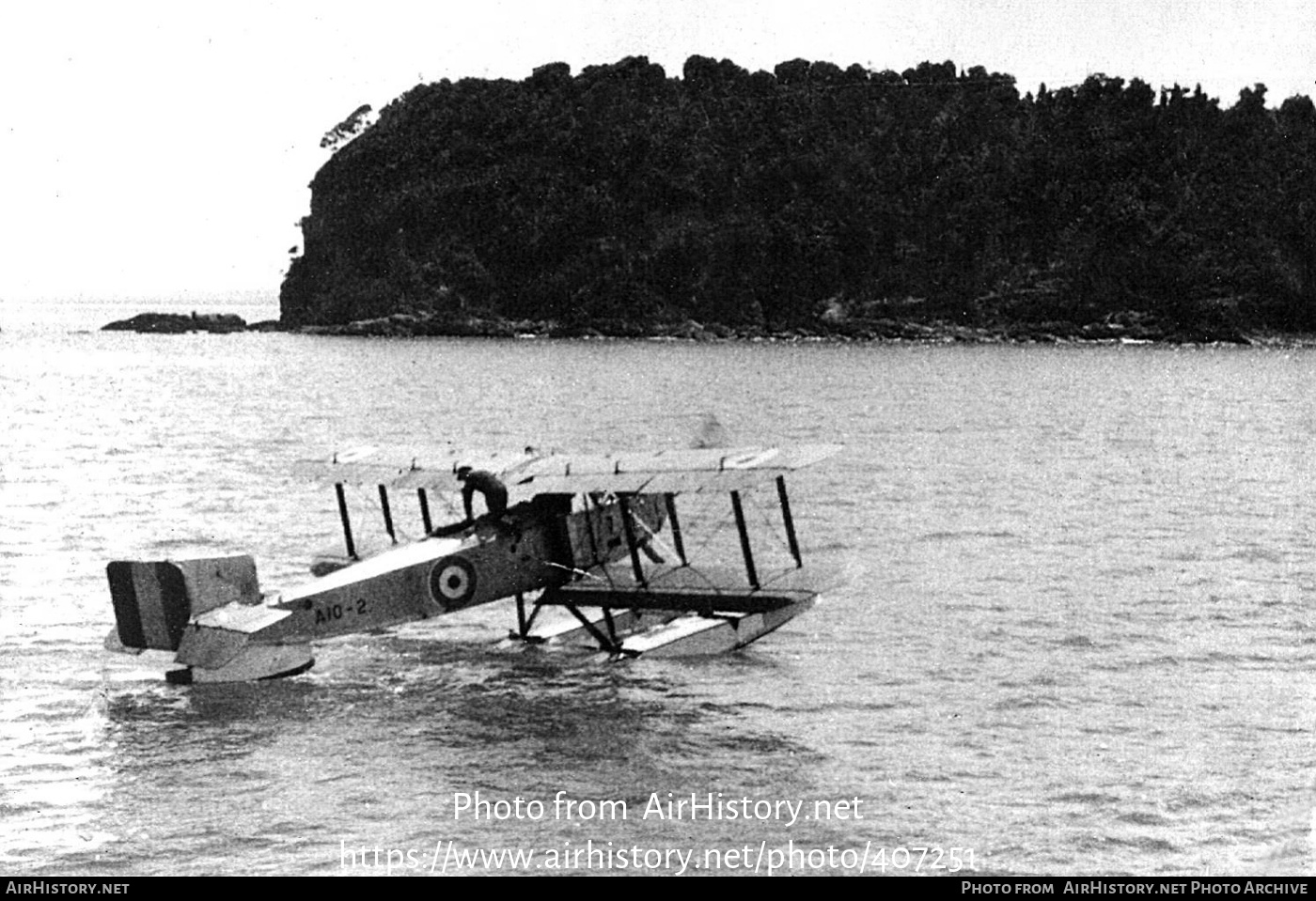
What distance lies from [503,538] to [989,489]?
2351cm

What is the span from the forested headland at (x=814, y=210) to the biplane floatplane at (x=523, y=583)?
140692mm

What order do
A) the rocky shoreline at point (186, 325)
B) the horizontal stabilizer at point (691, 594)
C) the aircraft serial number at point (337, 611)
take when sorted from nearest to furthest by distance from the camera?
the aircraft serial number at point (337, 611) < the horizontal stabilizer at point (691, 594) < the rocky shoreline at point (186, 325)

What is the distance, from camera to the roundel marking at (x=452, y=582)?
58.3ft

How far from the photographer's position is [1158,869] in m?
12.8

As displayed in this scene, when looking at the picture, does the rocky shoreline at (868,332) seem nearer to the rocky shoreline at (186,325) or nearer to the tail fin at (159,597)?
the rocky shoreline at (186,325)

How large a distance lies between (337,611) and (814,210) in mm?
157984

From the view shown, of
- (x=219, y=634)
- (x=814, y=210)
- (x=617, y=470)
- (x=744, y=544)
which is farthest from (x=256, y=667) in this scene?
(x=814, y=210)

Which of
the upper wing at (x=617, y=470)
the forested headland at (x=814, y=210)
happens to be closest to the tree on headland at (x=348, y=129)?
the forested headland at (x=814, y=210)

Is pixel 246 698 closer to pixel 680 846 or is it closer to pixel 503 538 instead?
pixel 503 538

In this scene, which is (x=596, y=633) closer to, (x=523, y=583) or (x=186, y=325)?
(x=523, y=583)

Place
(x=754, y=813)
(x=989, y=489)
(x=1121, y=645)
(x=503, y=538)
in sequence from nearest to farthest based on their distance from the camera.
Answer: (x=754, y=813) < (x=503, y=538) < (x=1121, y=645) < (x=989, y=489)

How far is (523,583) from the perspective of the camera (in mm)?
18875

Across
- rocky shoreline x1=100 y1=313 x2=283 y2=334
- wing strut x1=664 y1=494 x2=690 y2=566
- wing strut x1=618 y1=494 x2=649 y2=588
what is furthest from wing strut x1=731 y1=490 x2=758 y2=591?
rocky shoreline x1=100 y1=313 x2=283 y2=334
